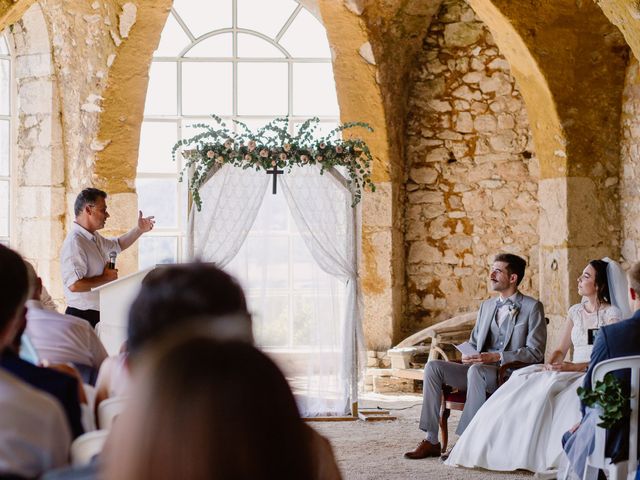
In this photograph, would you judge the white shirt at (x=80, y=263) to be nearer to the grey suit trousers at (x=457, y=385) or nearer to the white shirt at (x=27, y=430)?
the grey suit trousers at (x=457, y=385)

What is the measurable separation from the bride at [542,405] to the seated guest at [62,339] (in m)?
2.71

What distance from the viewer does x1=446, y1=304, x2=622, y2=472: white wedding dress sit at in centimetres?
560

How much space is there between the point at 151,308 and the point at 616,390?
10.2 ft

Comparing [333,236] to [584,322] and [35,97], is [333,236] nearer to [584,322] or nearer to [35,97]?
[584,322]

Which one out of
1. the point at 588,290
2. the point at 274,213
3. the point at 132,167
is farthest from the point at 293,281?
the point at 132,167

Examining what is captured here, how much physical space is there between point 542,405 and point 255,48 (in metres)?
5.68

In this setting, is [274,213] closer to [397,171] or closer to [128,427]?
[397,171]

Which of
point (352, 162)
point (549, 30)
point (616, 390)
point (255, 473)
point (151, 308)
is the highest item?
point (549, 30)

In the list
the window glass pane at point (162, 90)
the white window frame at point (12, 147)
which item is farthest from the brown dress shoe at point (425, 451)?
the white window frame at point (12, 147)

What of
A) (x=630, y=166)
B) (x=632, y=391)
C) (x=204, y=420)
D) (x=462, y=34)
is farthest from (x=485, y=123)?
(x=204, y=420)

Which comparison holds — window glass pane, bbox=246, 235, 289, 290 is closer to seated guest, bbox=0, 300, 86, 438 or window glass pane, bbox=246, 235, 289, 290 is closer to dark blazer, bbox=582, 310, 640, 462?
dark blazer, bbox=582, 310, 640, 462

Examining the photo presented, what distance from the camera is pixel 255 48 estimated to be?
10.2 m

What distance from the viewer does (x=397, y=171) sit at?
996 centimetres

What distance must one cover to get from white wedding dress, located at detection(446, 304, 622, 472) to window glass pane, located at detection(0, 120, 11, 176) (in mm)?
6077
